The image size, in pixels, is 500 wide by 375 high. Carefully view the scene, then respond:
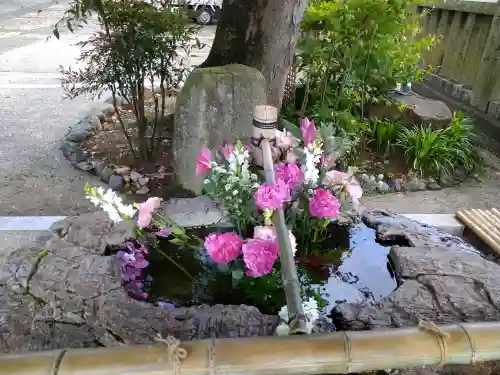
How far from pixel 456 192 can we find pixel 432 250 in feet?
8.31

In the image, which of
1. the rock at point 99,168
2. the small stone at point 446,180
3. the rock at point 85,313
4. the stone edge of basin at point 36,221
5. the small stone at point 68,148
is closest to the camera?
the rock at point 85,313

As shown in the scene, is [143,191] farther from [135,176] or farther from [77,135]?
[77,135]

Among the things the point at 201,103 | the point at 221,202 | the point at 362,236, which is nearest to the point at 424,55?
the point at 201,103

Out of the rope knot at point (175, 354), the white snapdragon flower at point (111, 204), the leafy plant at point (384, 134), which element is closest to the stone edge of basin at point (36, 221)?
the white snapdragon flower at point (111, 204)

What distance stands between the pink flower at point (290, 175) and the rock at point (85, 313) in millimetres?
401

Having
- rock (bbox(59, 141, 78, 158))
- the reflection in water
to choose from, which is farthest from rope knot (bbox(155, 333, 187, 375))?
rock (bbox(59, 141, 78, 158))

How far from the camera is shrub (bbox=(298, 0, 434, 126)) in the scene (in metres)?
3.68

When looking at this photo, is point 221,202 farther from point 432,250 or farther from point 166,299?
point 432,250

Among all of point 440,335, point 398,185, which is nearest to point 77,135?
point 398,185

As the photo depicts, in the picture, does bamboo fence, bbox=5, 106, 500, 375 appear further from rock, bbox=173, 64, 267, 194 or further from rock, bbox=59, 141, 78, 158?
rock, bbox=59, 141, 78, 158

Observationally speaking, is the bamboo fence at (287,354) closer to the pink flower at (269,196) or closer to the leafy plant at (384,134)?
the pink flower at (269,196)

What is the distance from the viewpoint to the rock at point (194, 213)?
71.2 inches

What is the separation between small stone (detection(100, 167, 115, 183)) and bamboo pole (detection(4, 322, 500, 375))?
2.92m

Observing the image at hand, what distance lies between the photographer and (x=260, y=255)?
128 centimetres
